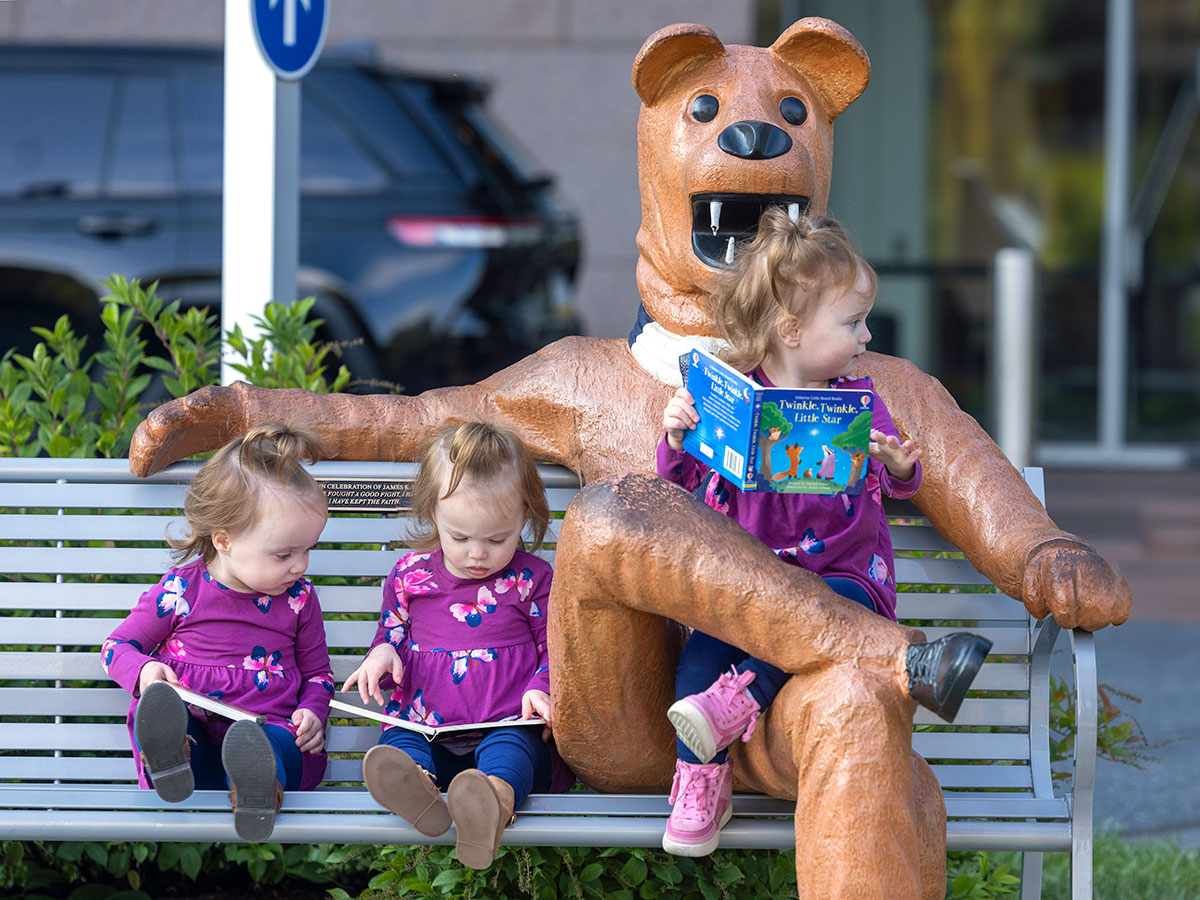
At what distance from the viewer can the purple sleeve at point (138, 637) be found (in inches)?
107

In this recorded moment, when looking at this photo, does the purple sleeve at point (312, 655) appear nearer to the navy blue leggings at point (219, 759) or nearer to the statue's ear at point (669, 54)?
the navy blue leggings at point (219, 759)

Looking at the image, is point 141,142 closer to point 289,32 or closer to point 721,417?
point 289,32

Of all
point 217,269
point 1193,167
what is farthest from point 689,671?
point 1193,167

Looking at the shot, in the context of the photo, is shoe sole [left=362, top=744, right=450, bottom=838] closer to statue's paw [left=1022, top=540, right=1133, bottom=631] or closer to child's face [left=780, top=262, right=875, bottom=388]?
child's face [left=780, top=262, right=875, bottom=388]

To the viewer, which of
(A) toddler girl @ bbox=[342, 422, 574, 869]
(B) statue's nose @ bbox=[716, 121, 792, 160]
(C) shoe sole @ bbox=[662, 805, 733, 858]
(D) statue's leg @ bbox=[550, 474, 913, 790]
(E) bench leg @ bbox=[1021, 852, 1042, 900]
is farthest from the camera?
(E) bench leg @ bbox=[1021, 852, 1042, 900]

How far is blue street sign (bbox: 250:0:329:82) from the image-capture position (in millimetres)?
3695

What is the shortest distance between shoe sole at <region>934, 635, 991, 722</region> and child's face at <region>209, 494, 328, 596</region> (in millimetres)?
1250

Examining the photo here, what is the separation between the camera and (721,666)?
2484mm

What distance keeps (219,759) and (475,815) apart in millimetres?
625

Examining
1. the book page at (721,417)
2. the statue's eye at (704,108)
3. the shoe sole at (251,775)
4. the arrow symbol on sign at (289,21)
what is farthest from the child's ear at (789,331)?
the arrow symbol on sign at (289,21)

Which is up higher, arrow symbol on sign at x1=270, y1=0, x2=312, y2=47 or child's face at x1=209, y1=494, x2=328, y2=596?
arrow symbol on sign at x1=270, y1=0, x2=312, y2=47

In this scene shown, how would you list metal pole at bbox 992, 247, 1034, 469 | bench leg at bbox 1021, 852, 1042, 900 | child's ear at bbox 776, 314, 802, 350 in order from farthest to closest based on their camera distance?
metal pole at bbox 992, 247, 1034, 469
bench leg at bbox 1021, 852, 1042, 900
child's ear at bbox 776, 314, 802, 350

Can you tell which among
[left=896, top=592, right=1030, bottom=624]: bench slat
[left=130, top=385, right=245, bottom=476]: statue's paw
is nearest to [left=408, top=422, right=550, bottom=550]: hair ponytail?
[left=130, top=385, right=245, bottom=476]: statue's paw

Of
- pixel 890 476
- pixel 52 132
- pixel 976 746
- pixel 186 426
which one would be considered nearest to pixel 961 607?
pixel 976 746
